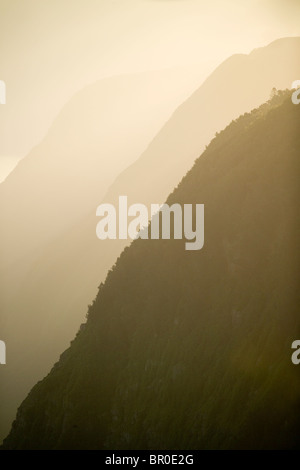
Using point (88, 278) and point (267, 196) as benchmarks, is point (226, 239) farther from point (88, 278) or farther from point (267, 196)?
point (88, 278)

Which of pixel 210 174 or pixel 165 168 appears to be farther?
pixel 165 168

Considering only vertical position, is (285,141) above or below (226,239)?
A: above

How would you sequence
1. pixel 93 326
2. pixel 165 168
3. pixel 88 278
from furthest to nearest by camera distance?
1. pixel 165 168
2. pixel 88 278
3. pixel 93 326

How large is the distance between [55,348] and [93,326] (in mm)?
100210

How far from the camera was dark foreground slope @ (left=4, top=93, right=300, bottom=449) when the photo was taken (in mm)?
41344

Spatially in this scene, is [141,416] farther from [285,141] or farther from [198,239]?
[285,141]

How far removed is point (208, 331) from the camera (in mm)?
48281

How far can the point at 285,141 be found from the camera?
1953 inches

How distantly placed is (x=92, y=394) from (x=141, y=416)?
802 cm

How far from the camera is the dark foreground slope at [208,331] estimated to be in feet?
136
